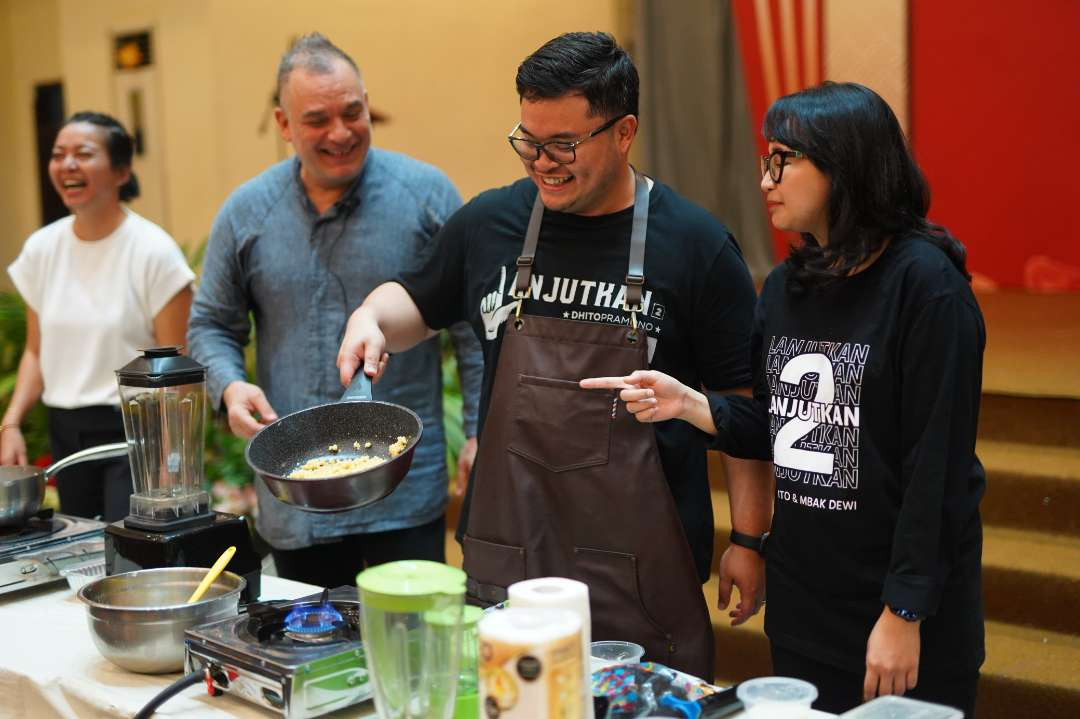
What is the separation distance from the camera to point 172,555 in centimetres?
199

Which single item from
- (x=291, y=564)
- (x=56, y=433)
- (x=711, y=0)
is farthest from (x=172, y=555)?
(x=711, y=0)

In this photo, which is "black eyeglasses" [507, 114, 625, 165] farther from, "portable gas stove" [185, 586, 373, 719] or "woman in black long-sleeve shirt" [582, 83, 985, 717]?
"portable gas stove" [185, 586, 373, 719]

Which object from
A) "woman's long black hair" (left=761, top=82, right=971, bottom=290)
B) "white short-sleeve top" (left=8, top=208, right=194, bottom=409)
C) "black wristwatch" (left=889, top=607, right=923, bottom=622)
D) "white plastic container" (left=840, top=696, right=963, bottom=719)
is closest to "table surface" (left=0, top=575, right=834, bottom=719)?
"white plastic container" (left=840, top=696, right=963, bottom=719)

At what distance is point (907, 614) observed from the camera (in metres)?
1.62

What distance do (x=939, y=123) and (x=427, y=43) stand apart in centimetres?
291

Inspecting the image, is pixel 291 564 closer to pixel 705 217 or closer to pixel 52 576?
pixel 52 576

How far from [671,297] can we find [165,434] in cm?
96

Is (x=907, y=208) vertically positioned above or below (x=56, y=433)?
above

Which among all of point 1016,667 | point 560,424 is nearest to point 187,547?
point 560,424

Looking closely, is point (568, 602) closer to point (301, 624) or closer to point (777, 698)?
point (777, 698)

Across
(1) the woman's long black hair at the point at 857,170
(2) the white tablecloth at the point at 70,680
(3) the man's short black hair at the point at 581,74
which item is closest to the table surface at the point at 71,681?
(2) the white tablecloth at the point at 70,680

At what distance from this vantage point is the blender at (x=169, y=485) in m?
2.03

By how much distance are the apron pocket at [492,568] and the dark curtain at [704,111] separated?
3.54m

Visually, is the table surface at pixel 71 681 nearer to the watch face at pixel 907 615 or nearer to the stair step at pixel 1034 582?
the watch face at pixel 907 615
